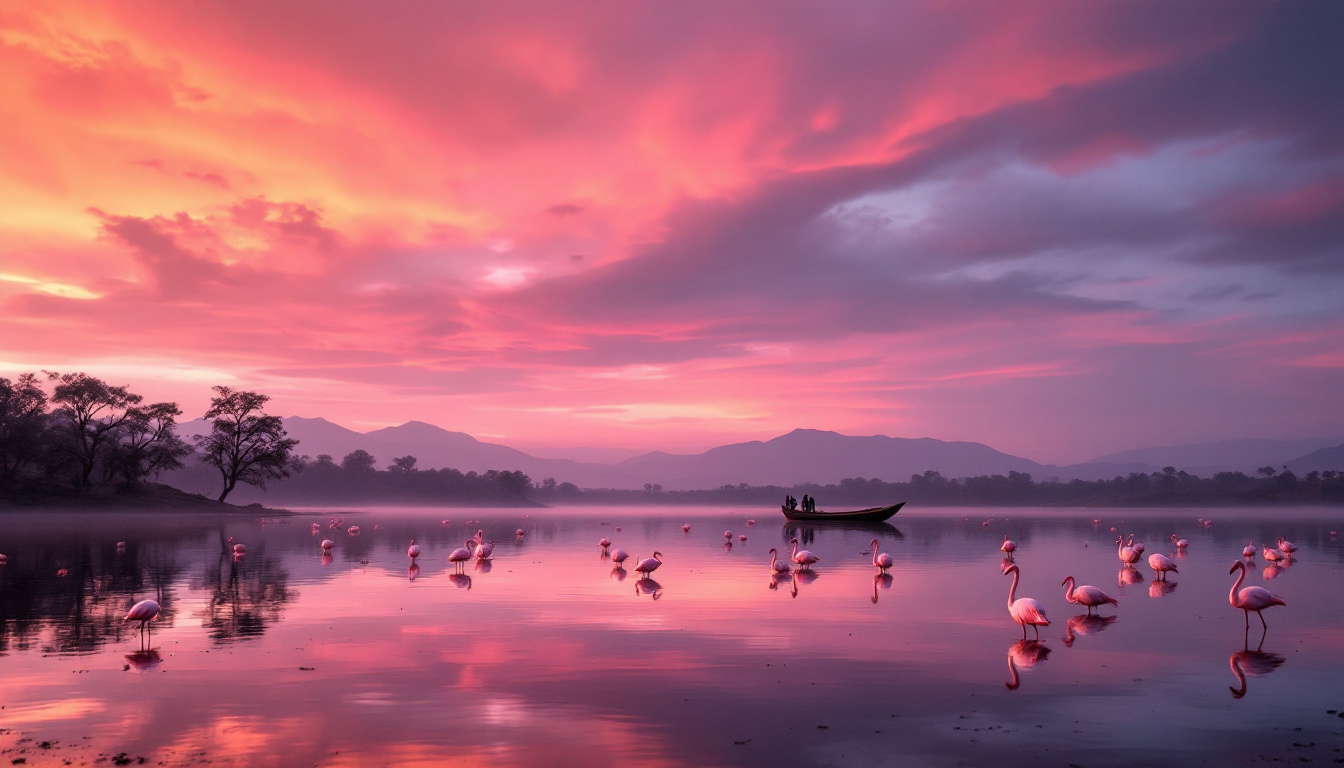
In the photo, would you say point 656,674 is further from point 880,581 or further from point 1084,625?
point 880,581

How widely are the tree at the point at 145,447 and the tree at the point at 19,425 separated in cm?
780

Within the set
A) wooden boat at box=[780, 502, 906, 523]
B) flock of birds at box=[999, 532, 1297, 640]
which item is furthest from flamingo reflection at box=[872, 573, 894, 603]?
wooden boat at box=[780, 502, 906, 523]

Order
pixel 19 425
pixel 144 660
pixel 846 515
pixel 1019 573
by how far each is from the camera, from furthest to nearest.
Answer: pixel 19 425 → pixel 846 515 → pixel 1019 573 → pixel 144 660

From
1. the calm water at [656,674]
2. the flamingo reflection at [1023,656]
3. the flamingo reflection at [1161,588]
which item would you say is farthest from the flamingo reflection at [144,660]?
the flamingo reflection at [1161,588]

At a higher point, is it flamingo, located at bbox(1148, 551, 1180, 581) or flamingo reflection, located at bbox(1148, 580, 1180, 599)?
flamingo, located at bbox(1148, 551, 1180, 581)

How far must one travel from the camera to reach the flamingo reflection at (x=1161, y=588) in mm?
26547

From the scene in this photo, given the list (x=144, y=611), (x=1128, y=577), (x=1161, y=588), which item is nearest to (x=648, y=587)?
(x=144, y=611)

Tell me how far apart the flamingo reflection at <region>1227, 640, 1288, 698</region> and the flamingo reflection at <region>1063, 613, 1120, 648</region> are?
9.29ft

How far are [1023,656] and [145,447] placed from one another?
114m

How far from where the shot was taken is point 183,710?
1228cm

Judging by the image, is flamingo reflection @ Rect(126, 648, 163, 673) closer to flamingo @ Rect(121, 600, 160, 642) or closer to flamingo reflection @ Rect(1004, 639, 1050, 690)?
flamingo @ Rect(121, 600, 160, 642)

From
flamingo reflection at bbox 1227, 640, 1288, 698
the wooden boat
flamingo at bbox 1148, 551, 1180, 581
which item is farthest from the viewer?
the wooden boat

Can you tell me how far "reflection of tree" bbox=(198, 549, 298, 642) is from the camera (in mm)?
19594

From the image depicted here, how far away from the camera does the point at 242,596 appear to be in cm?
2538
